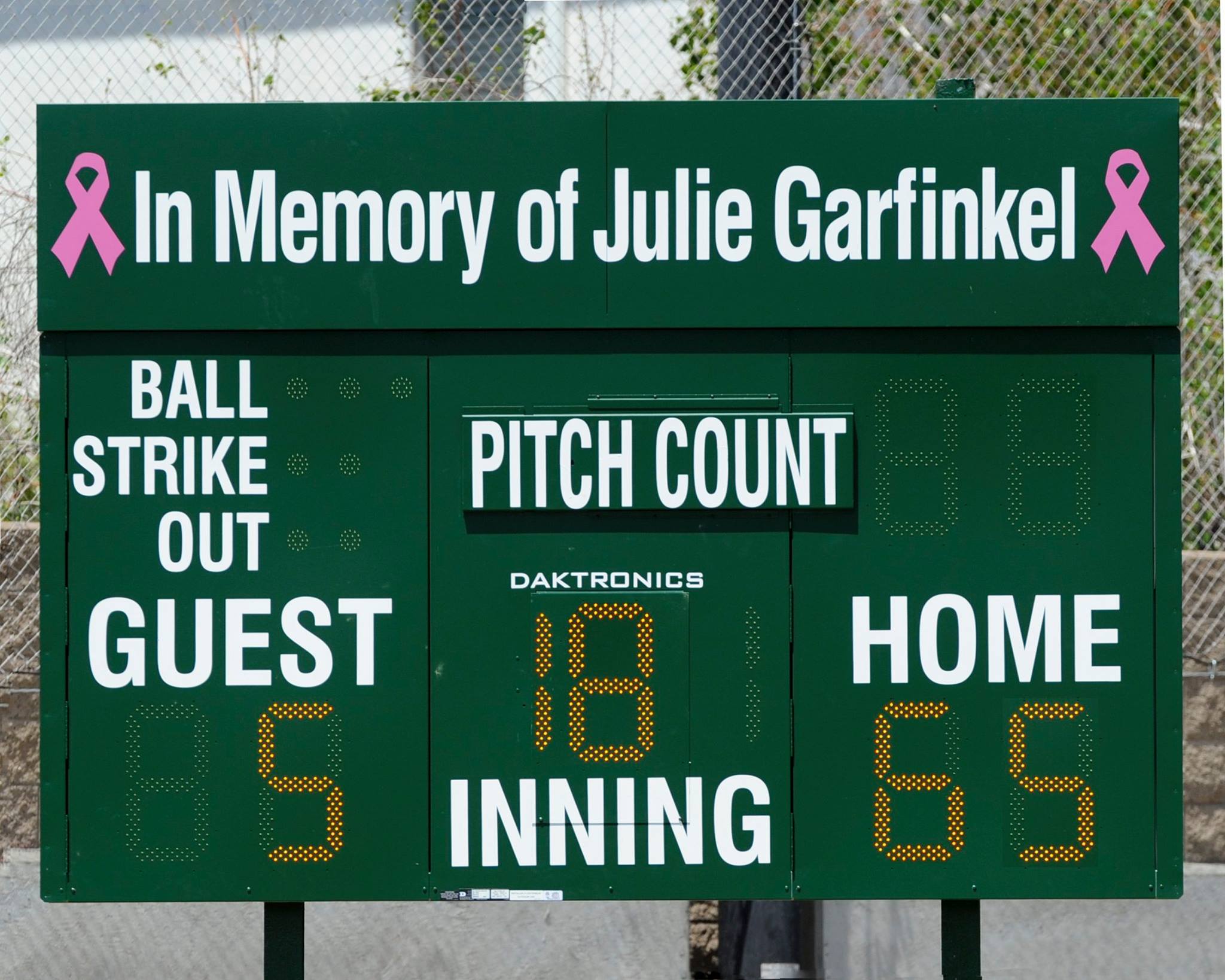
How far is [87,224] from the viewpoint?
12.2 feet

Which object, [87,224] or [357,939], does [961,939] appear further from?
[87,224]

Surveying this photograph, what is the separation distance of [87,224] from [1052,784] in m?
2.87

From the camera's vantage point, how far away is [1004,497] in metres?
3.72

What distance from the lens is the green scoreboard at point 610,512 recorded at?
3.70 meters

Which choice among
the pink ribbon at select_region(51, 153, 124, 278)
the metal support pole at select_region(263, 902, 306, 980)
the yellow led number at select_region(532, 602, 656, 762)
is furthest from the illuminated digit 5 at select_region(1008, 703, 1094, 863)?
the pink ribbon at select_region(51, 153, 124, 278)

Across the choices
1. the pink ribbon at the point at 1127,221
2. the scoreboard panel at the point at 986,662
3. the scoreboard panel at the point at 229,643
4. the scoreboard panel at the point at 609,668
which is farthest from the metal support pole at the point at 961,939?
the pink ribbon at the point at 1127,221

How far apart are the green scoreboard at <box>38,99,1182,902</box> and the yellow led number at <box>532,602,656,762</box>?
1 cm

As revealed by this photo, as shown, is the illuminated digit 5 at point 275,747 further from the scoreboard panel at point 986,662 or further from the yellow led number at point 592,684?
the scoreboard panel at point 986,662

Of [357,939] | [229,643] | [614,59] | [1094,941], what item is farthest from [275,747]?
[1094,941]

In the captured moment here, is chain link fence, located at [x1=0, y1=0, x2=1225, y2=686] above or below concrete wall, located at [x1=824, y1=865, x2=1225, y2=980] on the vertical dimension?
above

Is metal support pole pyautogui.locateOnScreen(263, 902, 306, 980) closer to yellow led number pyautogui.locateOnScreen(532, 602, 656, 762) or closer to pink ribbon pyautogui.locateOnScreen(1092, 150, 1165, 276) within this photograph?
yellow led number pyautogui.locateOnScreen(532, 602, 656, 762)

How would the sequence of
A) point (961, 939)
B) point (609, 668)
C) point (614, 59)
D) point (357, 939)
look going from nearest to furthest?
1. point (609, 668)
2. point (961, 939)
3. point (357, 939)
4. point (614, 59)

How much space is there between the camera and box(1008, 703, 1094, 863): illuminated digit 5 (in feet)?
12.1

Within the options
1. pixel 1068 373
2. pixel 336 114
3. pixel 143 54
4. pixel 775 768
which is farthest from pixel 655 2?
pixel 775 768
